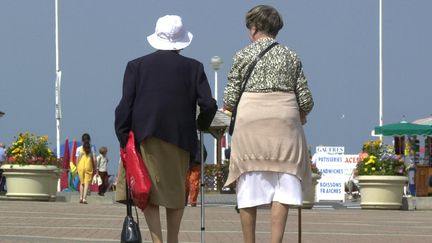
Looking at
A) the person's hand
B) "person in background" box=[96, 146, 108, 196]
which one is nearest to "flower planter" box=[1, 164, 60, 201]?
"person in background" box=[96, 146, 108, 196]

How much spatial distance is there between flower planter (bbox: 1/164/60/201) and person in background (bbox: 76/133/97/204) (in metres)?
0.71

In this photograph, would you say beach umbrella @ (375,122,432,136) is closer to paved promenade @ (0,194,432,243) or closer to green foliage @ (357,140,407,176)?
green foliage @ (357,140,407,176)

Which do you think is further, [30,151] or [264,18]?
[30,151]

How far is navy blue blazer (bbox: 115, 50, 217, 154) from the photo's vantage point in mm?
9547

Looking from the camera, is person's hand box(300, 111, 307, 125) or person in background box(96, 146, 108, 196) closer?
person's hand box(300, 111, 307, 125)

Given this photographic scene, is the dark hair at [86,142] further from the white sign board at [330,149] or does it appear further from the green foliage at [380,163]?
the white sign board at [330,149]

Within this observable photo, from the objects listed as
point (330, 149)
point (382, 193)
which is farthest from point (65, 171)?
point (382, 193)

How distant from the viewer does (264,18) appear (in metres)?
9.27

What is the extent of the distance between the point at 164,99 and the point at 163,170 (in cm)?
51

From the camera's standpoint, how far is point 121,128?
31.4ft

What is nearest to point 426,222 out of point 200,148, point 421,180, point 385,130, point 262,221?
point 262,221

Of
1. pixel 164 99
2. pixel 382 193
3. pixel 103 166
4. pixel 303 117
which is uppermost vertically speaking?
pixel 164 99

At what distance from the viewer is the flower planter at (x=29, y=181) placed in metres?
28.4

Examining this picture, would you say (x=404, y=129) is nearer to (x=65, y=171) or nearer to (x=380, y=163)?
(x=65, y=171)
